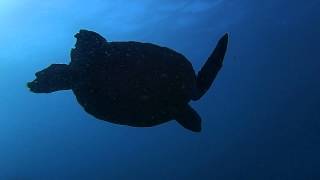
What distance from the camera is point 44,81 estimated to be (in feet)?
11.5

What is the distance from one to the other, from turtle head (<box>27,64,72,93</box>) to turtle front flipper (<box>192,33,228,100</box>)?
50.8 inches

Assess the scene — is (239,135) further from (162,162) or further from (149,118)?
(149,118)

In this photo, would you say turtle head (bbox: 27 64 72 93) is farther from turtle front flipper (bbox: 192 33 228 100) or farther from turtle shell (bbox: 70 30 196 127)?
turtle front flipper (bbox: 192 33 228 100)

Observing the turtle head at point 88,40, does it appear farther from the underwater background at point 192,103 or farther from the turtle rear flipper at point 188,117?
the underwater background at point 192,103

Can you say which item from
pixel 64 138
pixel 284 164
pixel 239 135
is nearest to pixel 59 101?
pixel 64 138

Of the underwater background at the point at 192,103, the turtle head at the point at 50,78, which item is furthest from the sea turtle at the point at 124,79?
the underwater background at the point at 192,103

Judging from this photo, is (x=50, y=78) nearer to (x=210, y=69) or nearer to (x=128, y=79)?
(x=128, y=79)

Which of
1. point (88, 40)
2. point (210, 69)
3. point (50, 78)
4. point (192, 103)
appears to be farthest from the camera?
point (192, 103)

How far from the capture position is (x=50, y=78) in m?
3.54

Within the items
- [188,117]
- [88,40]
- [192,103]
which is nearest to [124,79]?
[88,40]

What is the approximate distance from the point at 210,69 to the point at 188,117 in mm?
553

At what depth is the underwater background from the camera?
24.4m

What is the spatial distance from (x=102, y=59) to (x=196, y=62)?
32174 mm

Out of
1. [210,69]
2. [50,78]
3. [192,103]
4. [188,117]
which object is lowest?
[188,117]
